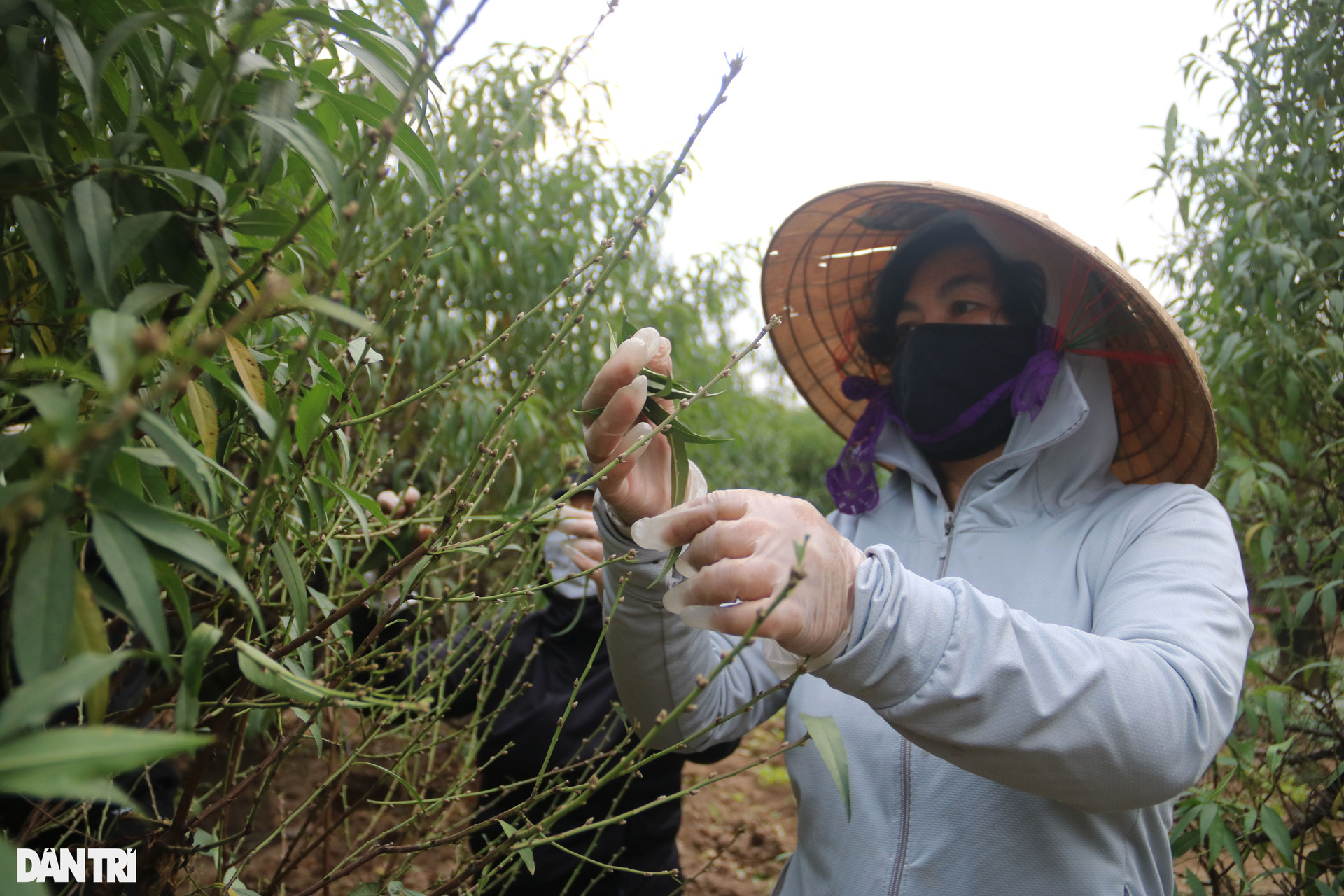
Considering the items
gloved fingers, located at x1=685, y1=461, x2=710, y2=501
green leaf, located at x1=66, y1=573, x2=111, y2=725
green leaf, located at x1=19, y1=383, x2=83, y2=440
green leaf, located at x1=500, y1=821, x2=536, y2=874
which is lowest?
green leaf, located at x1=500, y1=821, x2=536, y2=874

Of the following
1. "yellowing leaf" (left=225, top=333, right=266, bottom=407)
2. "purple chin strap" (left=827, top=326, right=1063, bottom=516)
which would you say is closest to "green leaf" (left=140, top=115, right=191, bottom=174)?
"yellowing leaf" (left=225, top=333, right=266, bottom=407)

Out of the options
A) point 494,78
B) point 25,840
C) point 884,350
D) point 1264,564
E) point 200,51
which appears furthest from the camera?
point 494,78

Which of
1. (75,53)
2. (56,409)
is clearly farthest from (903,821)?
(75,53)

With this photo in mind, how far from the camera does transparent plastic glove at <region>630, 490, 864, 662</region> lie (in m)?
0.82

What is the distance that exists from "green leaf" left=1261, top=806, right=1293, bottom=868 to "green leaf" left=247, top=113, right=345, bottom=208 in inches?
83.4

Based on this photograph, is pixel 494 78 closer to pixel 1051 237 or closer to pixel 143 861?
pixel 1051 237

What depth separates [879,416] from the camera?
5.93 ft

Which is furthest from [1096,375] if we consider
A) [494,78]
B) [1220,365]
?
[494,78]

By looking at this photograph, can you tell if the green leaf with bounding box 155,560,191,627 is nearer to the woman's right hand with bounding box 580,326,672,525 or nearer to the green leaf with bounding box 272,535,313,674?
the green leaf with bounding box 272,535,313,674

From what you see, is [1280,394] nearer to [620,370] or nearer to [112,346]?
[620,370]

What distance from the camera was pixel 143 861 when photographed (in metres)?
0.77

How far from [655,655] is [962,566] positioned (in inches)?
22.8

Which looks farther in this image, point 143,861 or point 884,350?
point 884,350

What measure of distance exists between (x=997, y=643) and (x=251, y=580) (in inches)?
34.4
